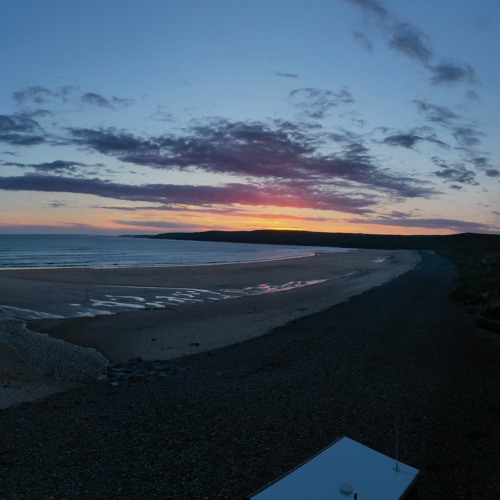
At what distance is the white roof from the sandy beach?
7742 mm

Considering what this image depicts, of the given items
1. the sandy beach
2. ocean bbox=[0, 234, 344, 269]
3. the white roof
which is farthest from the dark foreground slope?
ocean bbox=[0, 234, 344, 269]

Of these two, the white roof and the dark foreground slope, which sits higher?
the white roof

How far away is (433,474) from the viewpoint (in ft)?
18.9

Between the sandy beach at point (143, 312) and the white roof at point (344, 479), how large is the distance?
7.74 metres

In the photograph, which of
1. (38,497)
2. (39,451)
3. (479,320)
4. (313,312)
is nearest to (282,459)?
(38,497)

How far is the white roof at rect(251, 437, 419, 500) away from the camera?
11.9 feet

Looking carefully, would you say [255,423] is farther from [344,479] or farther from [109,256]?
[109,256]

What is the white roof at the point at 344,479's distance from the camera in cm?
363

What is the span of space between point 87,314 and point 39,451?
14422 mm

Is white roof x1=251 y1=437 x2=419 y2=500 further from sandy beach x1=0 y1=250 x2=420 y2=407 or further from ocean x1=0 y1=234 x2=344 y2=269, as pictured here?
ocean x1=0 y1=234 x2=344 y2=269

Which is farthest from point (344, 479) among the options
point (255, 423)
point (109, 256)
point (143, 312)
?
point (109, 256)

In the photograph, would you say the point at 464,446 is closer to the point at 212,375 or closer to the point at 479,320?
the point at 212,375

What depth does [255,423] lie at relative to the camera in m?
7.57

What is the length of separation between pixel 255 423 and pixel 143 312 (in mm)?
14465
